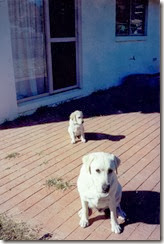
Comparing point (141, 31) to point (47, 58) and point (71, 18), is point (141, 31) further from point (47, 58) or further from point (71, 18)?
point (47, 58)

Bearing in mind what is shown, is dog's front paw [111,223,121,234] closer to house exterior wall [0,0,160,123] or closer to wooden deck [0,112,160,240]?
wooden deck [0,112,160,240]

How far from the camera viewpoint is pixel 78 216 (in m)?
3.04

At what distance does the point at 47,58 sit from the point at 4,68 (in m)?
1.34

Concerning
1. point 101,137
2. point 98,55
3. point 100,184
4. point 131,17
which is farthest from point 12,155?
point 131,17

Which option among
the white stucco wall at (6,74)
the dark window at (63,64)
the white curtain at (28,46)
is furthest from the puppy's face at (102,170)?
the dark window at (63,64)

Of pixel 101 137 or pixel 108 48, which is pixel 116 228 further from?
pixel 108 48

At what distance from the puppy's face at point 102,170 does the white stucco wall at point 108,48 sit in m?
5.53

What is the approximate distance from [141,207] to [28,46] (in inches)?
183

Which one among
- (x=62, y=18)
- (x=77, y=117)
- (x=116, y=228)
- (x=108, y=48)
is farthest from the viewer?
(x=108, y=48)

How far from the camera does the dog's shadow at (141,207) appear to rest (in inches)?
116

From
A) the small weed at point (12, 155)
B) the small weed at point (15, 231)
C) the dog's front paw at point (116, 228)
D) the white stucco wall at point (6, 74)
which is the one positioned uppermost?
the white stucco wall at point (6, 74)

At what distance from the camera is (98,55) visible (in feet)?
27.1

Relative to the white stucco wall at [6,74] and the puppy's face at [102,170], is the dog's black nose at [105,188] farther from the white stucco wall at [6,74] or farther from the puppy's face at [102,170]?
the white stucco wall at [6,74]

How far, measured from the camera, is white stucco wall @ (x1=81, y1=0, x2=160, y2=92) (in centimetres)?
776
